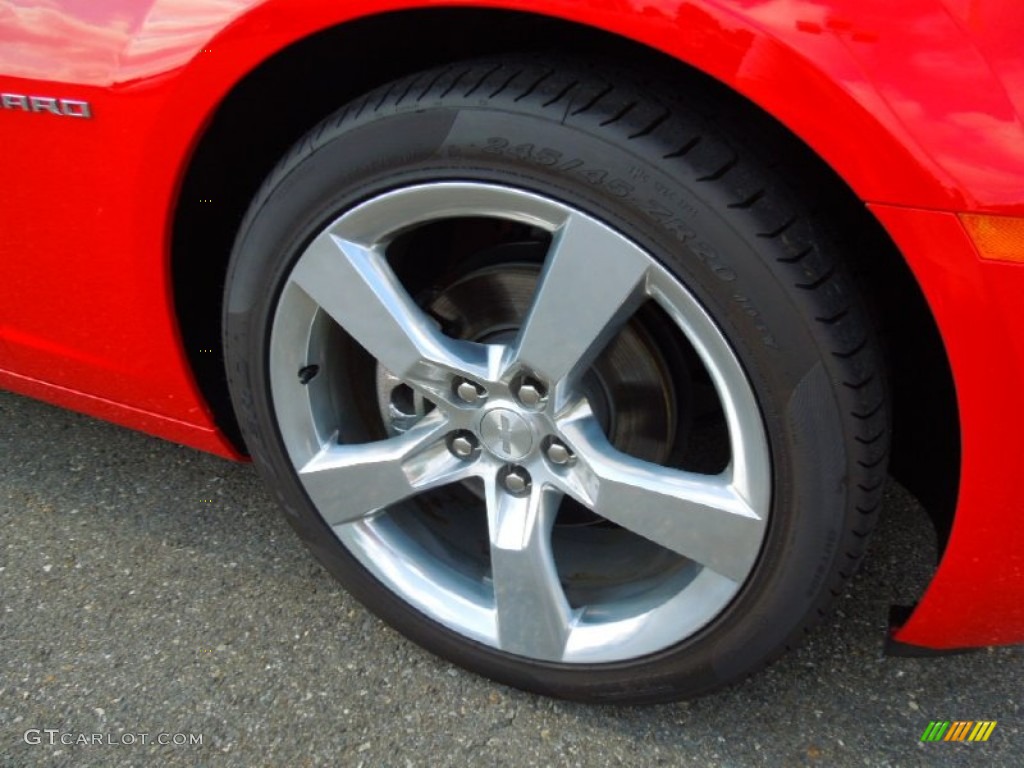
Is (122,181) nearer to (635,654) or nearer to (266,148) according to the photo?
(266,148)

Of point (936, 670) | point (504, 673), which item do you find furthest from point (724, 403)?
point (936, 670)

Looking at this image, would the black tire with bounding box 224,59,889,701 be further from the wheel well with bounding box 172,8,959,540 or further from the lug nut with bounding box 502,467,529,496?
the lug nut with bounding box 502,467,529,496

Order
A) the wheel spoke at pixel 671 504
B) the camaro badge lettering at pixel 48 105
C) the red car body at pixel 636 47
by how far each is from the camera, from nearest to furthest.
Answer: the red car body at pixel 636 47, the wheel spoke at pixel 671 504, the camaro badge lettering at pixel 48 105

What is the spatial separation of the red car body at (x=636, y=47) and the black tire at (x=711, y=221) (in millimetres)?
101

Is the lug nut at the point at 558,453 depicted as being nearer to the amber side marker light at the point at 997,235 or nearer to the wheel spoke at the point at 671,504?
the wheel spoke at the point at 671,504

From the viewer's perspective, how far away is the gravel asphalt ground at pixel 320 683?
56.3 inches

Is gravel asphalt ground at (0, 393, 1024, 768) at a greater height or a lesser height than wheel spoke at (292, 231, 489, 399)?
lesser

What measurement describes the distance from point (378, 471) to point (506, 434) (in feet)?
0.79

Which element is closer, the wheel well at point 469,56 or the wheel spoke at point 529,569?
the wheel well at point 469,56

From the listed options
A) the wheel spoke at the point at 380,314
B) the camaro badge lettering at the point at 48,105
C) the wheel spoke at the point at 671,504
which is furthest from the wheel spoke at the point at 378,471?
the camaro badge lettering at the point at 48,105

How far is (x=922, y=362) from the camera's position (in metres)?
1.19

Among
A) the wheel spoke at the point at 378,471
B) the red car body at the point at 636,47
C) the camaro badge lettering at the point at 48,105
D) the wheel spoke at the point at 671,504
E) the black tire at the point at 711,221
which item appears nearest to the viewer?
the red car body at the point at 636,47

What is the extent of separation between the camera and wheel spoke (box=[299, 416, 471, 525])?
1406mm

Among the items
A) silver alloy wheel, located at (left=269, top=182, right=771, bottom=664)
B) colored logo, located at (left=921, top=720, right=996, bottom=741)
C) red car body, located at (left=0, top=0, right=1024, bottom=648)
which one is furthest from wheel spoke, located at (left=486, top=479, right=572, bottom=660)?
colored logo, located at (left=921, top=720, right=996, bottom=741)
